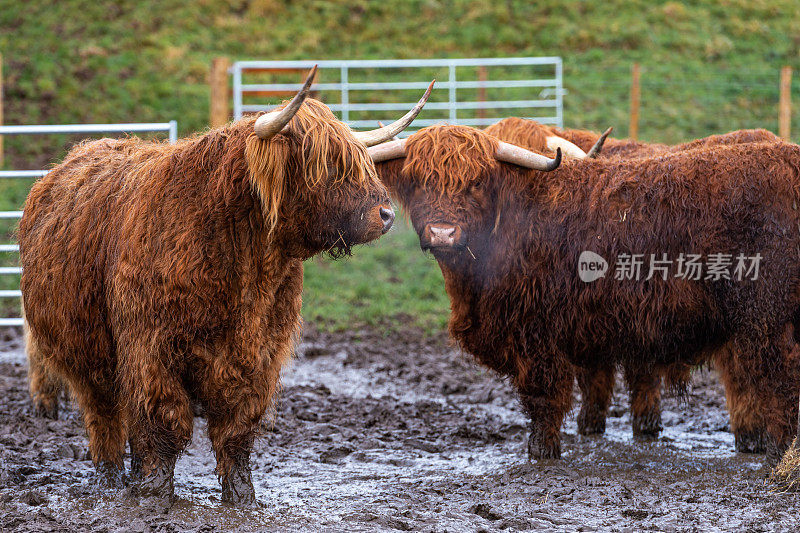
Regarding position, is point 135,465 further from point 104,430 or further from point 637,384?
point 637,384

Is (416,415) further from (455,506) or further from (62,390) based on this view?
(62,390)

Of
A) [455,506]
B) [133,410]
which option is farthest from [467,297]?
[133,410]

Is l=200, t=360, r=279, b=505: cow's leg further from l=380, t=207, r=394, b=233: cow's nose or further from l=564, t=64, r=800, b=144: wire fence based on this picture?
l=564, t=64, r=800, b=144: wire fence

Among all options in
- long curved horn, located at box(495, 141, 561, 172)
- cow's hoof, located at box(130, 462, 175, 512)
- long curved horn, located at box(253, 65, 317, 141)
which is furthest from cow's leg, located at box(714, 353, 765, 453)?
cow's hoof, located at box(130, 462, 175, 512)

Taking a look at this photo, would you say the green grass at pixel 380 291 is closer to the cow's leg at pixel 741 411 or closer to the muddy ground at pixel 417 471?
the muddy ground at pixel 417 471

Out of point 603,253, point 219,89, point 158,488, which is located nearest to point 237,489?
point 158,488

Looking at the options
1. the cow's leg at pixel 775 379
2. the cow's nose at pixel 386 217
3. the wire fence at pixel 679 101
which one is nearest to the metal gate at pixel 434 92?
the wire fence at pixel 679 101

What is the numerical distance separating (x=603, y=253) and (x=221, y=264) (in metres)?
1.93

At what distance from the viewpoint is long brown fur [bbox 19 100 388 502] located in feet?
10.6

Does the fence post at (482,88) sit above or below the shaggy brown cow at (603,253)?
above

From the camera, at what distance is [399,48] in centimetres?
1627

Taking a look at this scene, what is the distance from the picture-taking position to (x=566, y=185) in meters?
4.34

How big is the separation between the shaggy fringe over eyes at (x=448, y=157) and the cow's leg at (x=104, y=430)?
1.84 m

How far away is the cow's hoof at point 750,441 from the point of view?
4512 mm
